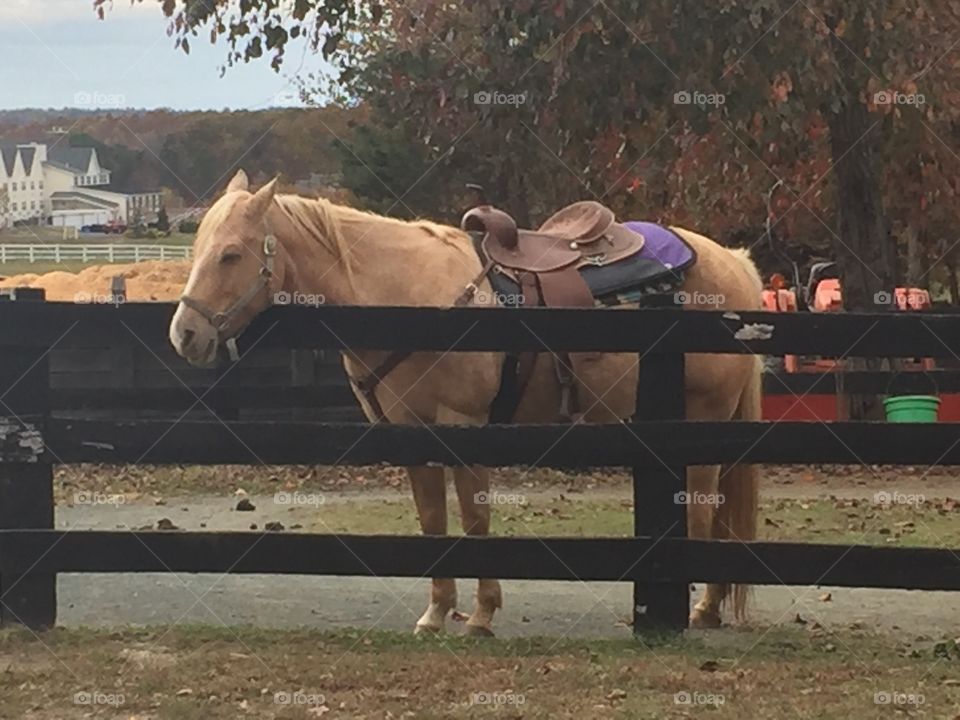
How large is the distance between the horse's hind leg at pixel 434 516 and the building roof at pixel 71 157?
19.8ft

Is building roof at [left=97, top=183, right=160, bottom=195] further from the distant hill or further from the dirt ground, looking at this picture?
the dirt ground

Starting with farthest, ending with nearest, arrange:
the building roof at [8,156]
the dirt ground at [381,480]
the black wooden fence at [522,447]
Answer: the dirt ground at [381,480] → the building roof at [8,156] → the black wooden fence at [522,447]

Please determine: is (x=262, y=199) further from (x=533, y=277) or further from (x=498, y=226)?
(x=533, y=277)

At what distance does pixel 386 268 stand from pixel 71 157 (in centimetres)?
591

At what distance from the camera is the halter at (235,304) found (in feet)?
20.2

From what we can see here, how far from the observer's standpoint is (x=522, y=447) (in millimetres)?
6102

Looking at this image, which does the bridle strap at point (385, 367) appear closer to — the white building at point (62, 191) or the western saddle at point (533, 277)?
the western saddle at point (533, 277)

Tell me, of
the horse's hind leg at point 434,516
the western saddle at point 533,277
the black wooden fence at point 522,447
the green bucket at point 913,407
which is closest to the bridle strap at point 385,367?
the western saddle at point 533,277

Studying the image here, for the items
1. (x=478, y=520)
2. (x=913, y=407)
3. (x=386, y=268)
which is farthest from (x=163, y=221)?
(x=913, y=407)

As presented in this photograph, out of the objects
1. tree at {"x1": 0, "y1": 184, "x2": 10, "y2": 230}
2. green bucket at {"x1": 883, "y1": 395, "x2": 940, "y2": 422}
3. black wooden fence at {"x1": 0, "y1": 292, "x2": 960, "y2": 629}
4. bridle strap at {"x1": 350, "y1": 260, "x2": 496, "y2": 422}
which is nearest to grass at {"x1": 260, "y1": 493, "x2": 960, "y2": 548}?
green bucket at {"x1": 883, "y1": 395, "x2": 940, "y2": 422}

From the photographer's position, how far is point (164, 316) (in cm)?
637

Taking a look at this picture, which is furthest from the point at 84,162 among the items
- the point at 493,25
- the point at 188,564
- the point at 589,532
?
the point at 188,564

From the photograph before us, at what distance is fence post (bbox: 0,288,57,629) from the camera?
6.21m

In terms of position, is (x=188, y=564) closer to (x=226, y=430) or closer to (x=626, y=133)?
(x=226, y=430)
